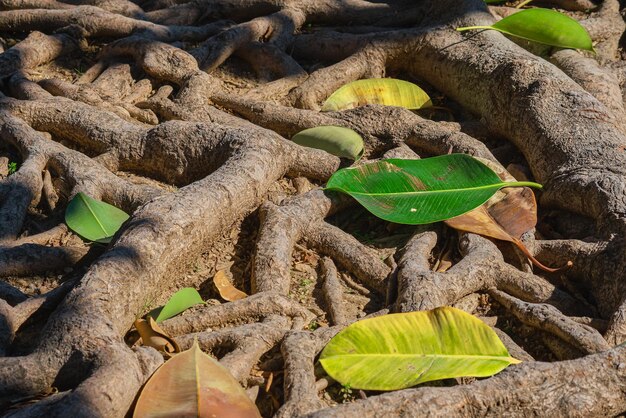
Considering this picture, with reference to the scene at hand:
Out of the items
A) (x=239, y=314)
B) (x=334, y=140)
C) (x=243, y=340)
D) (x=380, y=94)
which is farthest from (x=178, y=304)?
(x=380, y=94)

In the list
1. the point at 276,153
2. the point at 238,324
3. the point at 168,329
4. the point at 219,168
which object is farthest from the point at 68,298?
the point at 276,153

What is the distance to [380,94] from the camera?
563cm

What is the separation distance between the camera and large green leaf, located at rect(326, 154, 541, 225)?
4281 mm

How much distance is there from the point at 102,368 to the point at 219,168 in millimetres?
1563

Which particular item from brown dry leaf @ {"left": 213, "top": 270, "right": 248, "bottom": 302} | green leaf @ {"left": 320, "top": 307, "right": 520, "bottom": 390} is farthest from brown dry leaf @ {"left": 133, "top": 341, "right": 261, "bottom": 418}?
brown dry leaf @ {"left": 213, "top": 270, "right": 248, "bottom": 302}

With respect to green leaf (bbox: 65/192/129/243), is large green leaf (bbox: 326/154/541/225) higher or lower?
higher

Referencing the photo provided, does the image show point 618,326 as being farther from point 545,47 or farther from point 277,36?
point 277,36

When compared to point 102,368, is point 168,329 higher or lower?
lower

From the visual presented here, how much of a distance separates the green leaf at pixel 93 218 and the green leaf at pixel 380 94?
1608 mm

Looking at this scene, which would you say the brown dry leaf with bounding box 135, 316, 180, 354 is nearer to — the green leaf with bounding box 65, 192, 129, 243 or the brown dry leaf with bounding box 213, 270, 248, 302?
the brown dry leaf with bounding box 213, 270, 248, 302

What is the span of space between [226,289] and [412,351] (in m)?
0.91

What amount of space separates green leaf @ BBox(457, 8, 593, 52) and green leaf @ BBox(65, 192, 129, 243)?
98.7 inches

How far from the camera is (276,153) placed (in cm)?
Result: 471

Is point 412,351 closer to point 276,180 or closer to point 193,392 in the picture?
point 193,392
